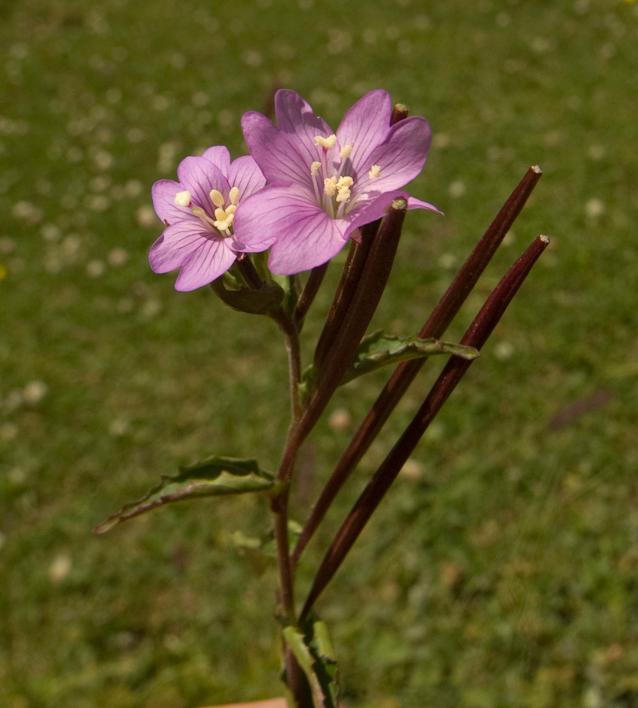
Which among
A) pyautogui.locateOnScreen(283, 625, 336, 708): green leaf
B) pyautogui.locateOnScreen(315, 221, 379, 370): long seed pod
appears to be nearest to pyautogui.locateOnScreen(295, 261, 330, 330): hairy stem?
pyautogui.locateOnScreen(315, 221, 379, 370): long seed pod

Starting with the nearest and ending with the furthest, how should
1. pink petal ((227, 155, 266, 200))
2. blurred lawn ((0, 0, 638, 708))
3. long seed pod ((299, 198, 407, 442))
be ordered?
long seed pod ((299, 198, 407, 442)) < pink petal ((227, 155, 266, 200)) < blurred lawn ((0, 0, 638, 708))

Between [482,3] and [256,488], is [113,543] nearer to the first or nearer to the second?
[256,488]

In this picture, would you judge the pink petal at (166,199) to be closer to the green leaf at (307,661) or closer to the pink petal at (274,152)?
the pink petal at (274,152)

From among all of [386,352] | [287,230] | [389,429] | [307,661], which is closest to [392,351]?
[386,352]

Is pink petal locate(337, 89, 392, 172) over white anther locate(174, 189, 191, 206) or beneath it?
over

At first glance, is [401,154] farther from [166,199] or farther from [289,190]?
[166,199]

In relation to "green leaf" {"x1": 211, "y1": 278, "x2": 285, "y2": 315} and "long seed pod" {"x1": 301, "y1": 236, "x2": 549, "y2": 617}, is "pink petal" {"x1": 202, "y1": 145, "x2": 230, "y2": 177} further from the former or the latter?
"long seed pod" {"x1": 301, "y1": 236, "x2": 549, "y2": 617}
